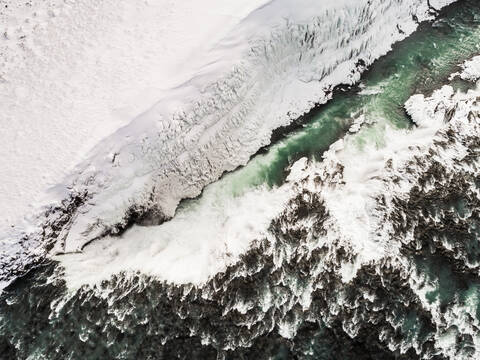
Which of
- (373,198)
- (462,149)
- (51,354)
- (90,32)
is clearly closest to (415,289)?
(373,198)

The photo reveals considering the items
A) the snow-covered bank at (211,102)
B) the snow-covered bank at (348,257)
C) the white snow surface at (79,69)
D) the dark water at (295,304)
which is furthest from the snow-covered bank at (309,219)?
the white snow surface at (79,69)

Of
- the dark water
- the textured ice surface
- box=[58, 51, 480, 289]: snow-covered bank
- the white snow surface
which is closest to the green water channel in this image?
box=[58, 51, 480, 289]: snow-covered bank

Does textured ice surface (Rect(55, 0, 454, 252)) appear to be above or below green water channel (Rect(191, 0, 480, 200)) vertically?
above

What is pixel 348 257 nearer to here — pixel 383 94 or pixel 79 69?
pixel 383 94

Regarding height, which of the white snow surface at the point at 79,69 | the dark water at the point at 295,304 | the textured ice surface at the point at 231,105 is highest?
the white snow surface at the point at 79,69

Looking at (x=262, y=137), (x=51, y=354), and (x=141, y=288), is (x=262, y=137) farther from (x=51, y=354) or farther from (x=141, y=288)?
(x=51, y=354)

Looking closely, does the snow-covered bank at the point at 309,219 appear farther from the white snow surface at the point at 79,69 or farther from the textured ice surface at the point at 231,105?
the white snow surface at the point at 79,69

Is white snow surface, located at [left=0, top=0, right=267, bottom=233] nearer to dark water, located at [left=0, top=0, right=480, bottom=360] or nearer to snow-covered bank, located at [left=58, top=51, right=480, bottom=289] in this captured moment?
snow-covered bank, located at [left=58, top=51, right=480, bottom=289]
